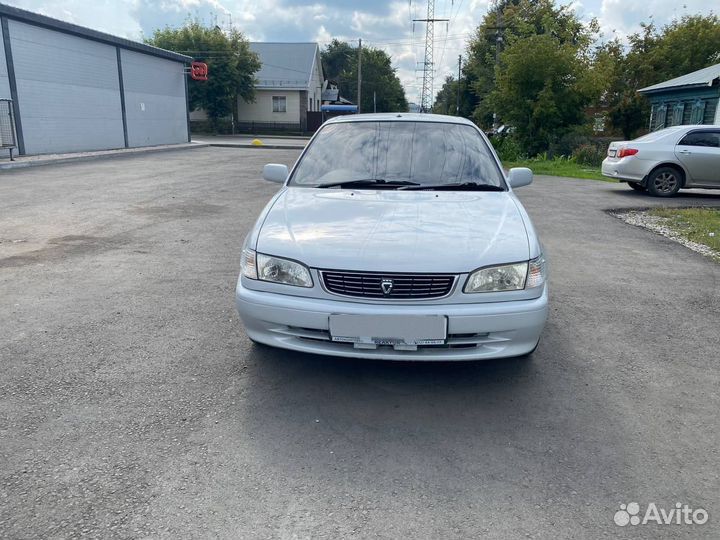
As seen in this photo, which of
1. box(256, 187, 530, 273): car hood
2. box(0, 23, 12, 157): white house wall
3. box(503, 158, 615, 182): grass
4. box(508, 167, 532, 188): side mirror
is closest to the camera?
box(256, 187, 530, 273): car hood

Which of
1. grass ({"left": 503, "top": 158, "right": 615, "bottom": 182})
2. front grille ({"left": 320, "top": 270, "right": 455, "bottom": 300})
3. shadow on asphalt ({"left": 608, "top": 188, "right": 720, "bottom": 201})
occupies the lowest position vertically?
shadow on asphalt ({"left": 608, "top": 188, "right": 720, "bottom": 201})

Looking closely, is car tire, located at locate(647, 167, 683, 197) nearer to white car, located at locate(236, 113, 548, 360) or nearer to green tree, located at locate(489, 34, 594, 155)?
white car, located at locate(236, 113, 548, 360)

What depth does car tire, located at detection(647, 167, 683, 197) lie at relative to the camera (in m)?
12.1

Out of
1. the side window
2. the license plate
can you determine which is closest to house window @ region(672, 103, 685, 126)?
the side window

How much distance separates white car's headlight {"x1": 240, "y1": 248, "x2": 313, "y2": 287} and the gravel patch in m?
5.80

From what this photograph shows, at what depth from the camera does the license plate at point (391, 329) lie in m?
3.11

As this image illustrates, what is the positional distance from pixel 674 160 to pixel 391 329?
1117 centimetres

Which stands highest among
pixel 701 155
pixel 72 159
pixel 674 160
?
pixel 701 155

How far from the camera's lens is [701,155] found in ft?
38.8

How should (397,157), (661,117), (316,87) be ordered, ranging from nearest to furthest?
(397,157) < (661,117) < (316,87)

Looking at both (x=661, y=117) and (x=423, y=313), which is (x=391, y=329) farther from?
(x=661, y=117)

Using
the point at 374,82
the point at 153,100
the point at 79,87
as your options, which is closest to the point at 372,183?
the point at 79,87

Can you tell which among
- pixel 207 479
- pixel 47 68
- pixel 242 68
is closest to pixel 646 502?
pixel 207 479

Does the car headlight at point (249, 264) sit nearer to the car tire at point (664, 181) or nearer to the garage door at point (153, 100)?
the car tire at point (664, 181)
